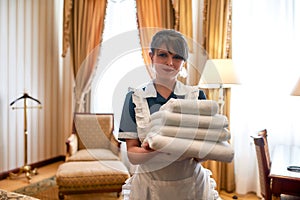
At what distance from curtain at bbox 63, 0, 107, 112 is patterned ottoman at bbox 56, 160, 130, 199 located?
55.2 inches

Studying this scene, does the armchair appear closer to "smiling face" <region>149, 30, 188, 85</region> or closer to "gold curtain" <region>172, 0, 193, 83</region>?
"gold curtain" <region>172, 0, 193, 83</region>

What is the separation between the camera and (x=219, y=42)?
3.16m

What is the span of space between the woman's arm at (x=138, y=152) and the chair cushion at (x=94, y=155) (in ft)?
7.12

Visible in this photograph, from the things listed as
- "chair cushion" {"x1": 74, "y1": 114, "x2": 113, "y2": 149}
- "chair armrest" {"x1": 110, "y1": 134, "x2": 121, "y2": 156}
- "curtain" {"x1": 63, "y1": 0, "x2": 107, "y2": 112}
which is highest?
"curtain" {"x1": 63, "y1": 0, "x2": 107, "y2": 112}

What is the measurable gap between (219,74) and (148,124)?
6.34 ft

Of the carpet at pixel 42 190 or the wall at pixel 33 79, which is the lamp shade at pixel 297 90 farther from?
the wall at pixel 33 79

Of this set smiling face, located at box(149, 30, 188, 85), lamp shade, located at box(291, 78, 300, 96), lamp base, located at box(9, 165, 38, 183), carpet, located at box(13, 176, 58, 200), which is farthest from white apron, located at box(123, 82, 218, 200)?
lamp base, located at box(9, 165, 38, 183)

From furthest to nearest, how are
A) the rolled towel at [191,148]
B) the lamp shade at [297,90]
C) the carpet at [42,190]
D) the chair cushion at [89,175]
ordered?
the carpet at [42,190], the chair cushion at [89,175], the lamp shade at [297,90], the rolled towel at [191,148]

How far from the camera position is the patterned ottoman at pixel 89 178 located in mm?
2734

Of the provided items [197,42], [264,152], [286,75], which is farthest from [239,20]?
[264,152]

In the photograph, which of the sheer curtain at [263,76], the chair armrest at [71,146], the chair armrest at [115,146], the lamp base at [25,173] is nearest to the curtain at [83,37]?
the chair armrest at [71,146]

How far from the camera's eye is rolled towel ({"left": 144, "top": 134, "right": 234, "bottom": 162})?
2.71 feet

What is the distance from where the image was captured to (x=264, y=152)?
205cm

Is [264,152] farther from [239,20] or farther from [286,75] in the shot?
[239,20]
